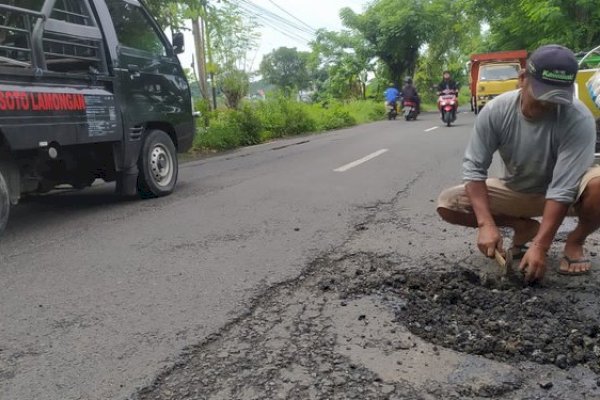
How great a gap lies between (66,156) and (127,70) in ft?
3.24

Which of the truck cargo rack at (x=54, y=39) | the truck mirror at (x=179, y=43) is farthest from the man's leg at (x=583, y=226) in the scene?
the truck mirror at (x=179, y=43)

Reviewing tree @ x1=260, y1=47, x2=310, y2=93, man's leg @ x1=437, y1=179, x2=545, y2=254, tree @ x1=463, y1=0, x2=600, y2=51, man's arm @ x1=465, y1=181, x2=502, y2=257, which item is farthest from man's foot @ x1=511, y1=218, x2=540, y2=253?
tree @ x1=260, y1=47, x2=310, y2=93

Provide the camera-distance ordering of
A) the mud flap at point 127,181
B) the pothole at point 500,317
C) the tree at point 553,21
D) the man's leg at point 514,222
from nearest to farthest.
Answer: the pothole at point 500,317, the man's leg at point 514,222, the mud flap at point 127,181, the tree at point 553,21

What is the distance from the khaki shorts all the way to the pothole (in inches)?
→ 16.0

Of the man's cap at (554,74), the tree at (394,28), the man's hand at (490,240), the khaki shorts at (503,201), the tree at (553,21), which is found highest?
the tree at (394,28)

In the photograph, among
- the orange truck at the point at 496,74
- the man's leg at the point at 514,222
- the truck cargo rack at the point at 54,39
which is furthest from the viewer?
the orange truck at the point at 496,74

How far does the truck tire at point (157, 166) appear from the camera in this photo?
571 cm

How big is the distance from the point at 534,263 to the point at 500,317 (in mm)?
366

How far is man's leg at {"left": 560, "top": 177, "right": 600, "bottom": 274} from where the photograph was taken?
288 cm

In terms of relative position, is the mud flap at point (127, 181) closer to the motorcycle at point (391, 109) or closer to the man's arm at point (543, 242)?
the man's arm at point (543, 242)

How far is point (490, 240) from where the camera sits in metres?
2.86

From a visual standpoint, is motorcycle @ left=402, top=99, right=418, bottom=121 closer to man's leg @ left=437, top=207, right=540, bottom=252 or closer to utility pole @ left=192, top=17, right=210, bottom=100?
utility pole @ left=192, top=17, right=210, bottom=100

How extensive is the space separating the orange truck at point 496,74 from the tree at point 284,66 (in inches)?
1809

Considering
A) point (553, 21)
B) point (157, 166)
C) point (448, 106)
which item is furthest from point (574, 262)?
point (553, 21)
